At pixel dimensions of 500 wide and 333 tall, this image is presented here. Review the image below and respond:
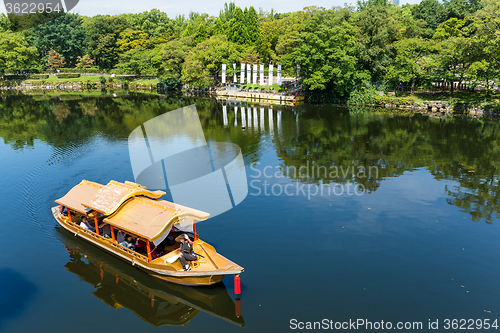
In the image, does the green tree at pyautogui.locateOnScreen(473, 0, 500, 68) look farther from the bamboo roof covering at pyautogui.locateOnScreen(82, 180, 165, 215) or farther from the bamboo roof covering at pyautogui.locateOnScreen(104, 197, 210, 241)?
the bamboo roof covering at pyautogui.locateOnScreen(82, 180, 165, 215)

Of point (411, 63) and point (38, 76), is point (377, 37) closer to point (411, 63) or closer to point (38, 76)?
point (411, 63)

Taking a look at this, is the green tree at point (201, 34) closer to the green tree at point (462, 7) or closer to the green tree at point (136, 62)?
the green tree at point (136, 62)

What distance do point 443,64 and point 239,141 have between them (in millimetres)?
35069

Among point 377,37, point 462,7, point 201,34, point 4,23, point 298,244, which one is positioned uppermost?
point 4,23

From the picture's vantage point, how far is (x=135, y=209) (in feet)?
46.8

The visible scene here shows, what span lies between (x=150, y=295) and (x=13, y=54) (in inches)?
3736

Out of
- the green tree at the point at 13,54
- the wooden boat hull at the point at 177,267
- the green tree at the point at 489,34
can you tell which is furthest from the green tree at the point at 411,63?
the green tree at the point at 13,54

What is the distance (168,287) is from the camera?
13.3 m

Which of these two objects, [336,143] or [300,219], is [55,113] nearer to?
[336,143]

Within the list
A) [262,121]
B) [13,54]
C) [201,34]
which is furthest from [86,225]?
[13,54]

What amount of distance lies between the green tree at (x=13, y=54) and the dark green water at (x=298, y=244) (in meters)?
67.3

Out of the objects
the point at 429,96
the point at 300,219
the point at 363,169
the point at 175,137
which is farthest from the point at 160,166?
the point at 429,96

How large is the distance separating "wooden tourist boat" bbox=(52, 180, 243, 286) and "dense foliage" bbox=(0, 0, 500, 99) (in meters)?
44.7

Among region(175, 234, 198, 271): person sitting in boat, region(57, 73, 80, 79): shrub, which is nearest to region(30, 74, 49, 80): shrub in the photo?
region(57, 73, 80, 79): shrub
